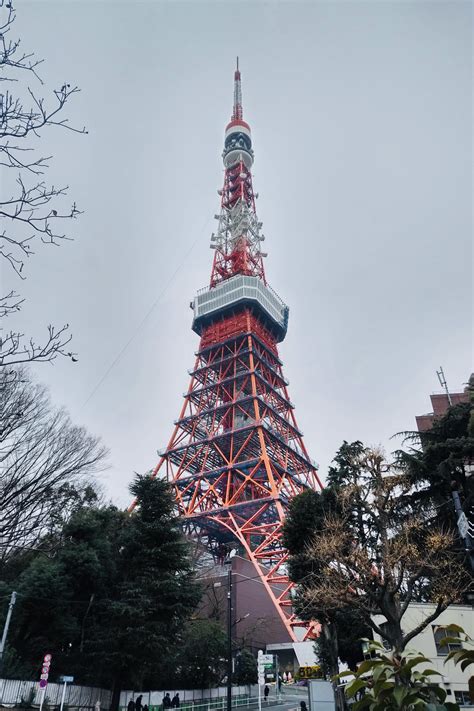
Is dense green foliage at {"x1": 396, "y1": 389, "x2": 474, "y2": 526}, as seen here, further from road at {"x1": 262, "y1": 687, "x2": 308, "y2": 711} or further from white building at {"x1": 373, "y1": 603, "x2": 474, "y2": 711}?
road at {"x1": 262, "y1": 687, "x2": 308, "y2": 711}

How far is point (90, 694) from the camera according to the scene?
20.0 meters

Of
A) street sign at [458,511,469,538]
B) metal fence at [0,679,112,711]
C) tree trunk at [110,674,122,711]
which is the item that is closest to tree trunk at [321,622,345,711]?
tree trunk at [110,674,122,711]

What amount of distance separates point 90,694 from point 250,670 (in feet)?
46.1

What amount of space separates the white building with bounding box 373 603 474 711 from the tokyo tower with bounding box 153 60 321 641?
12.1 metres

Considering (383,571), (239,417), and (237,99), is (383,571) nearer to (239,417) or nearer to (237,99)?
(239,417)

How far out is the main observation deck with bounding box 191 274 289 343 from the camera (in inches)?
2203

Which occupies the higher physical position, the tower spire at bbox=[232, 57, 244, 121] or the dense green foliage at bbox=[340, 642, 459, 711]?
the tower spire at bbox=[232, 57, 244, 121]

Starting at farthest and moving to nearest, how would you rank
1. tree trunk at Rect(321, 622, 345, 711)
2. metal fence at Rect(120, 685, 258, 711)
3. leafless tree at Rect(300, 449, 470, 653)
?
metal fence at Rect(120, 685, 258, 711) < tree trunk at Rect(321, 622, 345, 711) < leafless tree at Rect(300, 449, 470, 653)

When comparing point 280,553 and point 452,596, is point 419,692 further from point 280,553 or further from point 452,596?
point 280,553

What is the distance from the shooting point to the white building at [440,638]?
16.7m

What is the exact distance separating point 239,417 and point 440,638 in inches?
1331

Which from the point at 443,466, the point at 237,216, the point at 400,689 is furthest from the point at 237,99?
the point at 400,689

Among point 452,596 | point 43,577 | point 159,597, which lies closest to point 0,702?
point 43,577

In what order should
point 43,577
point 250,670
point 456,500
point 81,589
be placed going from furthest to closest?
point 250,670, point 81,589, point 43,577, point 456,500
